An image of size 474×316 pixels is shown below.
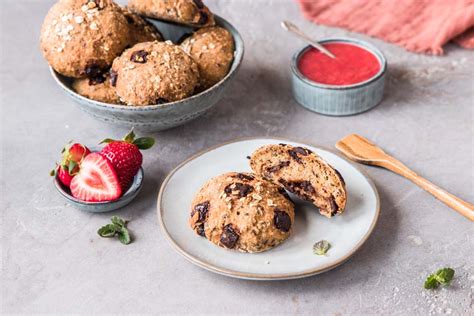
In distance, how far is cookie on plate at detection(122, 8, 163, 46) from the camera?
7.75ft

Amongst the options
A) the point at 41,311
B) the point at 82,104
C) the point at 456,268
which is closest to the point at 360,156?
the point at 456,268

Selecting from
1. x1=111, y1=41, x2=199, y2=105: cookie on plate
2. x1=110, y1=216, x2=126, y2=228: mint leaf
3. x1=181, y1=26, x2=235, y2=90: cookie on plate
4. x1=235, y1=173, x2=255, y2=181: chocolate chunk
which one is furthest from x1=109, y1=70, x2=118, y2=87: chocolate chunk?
x1=235, y1=173, x2=255, y2=181: chocolate chunk

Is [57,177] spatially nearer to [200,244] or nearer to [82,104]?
[82,104]

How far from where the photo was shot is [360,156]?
227 centimetres

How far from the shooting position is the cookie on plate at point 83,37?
2225 millimetres

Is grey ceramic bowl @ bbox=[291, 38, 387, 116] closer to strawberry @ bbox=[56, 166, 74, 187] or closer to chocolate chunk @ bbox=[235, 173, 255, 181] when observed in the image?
chocolate chunk @ bbox=[235, 173, 255, 181]

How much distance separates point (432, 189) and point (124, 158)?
970mm

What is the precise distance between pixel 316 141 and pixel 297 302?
2.55 ft

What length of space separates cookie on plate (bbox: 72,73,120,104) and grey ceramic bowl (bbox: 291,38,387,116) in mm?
718

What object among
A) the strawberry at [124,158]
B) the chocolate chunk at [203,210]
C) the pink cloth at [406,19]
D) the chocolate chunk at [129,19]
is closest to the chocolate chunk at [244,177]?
the chocolate chunk at [203,210]

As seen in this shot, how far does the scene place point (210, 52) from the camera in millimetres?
2352

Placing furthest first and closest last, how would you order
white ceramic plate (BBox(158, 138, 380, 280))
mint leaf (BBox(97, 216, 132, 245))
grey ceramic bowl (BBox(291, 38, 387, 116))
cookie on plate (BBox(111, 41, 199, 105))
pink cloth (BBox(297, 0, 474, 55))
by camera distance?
pink cloth (BBox(297, 0, 474, 55)) → grey ceramic bowl (BBox(291, 38, 387, 116)) → cookie on plate (BBox(111, 41, 199, 105)) → mint leaf (BBox(97, 216, 132, 245)) → white ceramic plate (BBox(158, 138, 380, 280))

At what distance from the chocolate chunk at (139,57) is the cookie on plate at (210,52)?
0.22 meters

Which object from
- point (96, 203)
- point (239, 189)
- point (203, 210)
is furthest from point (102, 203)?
point (239, 189)
